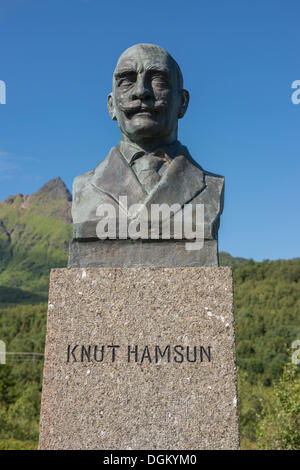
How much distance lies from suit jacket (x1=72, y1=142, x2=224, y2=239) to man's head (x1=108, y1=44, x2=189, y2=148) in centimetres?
27

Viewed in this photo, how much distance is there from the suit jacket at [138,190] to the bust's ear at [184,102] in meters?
0.42

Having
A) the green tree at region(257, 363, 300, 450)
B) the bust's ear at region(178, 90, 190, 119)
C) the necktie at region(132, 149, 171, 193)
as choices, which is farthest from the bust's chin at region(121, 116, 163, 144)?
the green tree at region(257, 363, 300, 450)

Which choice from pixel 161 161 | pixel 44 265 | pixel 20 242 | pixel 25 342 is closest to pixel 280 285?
pixel 25 342

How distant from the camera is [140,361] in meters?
3.48

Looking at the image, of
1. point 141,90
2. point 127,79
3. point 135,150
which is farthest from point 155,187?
point 127,79

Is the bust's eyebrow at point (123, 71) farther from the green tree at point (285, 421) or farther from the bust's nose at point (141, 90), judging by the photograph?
the green tree at point (285, 421)

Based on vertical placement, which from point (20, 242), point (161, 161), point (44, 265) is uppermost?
point (20, 242)

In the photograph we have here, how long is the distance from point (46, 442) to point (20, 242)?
193 m

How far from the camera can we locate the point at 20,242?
19000 cm

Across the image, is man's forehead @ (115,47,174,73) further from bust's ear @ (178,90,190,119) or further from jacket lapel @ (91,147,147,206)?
jacket lapel @ (91,147,147,206)

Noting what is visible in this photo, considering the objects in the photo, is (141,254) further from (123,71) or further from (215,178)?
(123,71)
